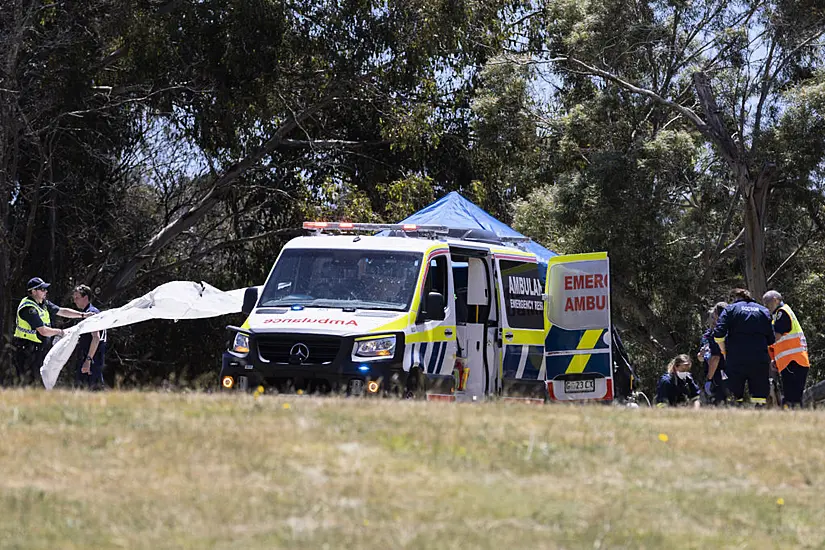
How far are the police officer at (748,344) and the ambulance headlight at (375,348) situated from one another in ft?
12.9

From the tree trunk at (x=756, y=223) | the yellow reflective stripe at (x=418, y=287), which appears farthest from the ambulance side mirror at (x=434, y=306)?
the tree trunk at (x=756, y=223)

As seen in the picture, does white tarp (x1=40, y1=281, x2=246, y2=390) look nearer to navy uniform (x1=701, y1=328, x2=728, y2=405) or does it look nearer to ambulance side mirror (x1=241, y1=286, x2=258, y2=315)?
ambulance side mirror (x1=241, y1=286, x2=258, y2=315)

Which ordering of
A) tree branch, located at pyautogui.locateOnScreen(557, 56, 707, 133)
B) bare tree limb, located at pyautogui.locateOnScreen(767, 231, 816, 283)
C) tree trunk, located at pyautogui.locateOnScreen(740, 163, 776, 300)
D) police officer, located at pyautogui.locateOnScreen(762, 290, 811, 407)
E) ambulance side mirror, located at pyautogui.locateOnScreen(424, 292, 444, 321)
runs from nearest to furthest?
ambulance side mirror, located at pyautogui.locateOnScreen(424, 292, 444, 321)
police officer, located at pyautogui.locateOnScreen(762, 290, 811, 407)
tree trunk, located at pyautogui.locateOnScreen(740, 163, 776, 300)
tree branch, located at pyautogui.locateOnScreen(557, 56, 707, 133)
bare tree limb, located at pyautogui.locateOnScreen(767, 231, 816, 283)

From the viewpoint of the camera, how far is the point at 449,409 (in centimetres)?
1044

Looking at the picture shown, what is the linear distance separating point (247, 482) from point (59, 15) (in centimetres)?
1983

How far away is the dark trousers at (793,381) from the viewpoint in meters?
15.1

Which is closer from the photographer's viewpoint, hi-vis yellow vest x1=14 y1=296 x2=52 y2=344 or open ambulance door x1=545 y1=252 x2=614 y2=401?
hi-vis yellow vest x1=14 y1=296 x2=52 y2=344

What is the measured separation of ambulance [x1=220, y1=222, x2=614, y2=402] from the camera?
12.9 m

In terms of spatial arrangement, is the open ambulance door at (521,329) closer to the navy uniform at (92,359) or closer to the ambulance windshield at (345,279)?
the ambulance windshield at (345,279)

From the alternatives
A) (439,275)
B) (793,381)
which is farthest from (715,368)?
(439,275)

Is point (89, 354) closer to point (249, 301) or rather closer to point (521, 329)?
point (249, 301)

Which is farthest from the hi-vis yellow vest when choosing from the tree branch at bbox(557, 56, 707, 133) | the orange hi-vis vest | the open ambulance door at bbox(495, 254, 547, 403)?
the tree branch at bbox(557, 56, 707, 133)

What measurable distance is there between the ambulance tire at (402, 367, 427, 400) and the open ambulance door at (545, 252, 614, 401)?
3.46 meters

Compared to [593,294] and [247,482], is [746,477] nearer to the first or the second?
[247,482]
